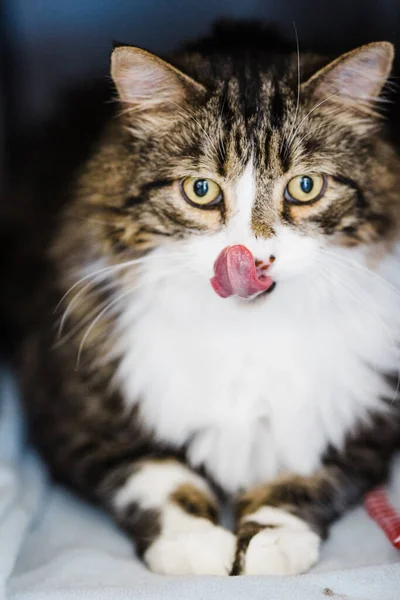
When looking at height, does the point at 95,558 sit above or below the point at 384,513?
below

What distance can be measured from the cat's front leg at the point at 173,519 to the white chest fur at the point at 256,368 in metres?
0.05

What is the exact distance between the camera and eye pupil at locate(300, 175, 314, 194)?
1.08 m

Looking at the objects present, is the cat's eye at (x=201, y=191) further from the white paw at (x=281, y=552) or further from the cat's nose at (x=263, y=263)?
the white paw at (x=281, y=552)

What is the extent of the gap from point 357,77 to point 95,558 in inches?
31.4

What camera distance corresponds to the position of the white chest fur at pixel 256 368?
1.20m

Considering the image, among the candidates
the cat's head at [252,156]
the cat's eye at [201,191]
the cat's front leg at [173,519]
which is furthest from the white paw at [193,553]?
the cat's eye at [201,191]

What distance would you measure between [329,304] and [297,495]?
31cm

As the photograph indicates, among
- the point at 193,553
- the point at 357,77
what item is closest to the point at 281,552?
the point at 193,553

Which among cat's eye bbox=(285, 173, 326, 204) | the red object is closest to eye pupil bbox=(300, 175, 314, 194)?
cat's eye bbox=(285, 173, 326, 204)

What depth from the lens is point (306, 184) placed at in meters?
1.08

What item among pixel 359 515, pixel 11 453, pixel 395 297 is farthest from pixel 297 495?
pixel 11 453

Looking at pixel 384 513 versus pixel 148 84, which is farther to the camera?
pixel 384 513

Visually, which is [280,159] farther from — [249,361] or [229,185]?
[249,361]

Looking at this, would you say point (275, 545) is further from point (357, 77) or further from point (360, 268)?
point (357, 77)
